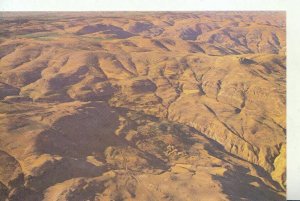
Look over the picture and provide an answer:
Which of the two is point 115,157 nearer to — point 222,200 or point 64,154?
point 64,154

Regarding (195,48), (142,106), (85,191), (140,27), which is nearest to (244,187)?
(142,106)

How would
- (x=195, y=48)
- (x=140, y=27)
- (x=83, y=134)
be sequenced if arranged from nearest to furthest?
(x=83, y=134) → (x=140, y=27) → (x=195, y=48)

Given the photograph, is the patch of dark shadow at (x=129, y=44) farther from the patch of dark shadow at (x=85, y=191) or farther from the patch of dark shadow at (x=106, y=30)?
the patch of dark shadow at (x=85, y=191)

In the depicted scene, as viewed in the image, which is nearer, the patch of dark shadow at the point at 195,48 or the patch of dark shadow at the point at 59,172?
the patch of dark shadow at the point at 59,172

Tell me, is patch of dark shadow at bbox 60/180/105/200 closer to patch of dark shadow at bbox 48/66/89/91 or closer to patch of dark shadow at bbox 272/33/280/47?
patch of dark shadow at bbox 48/66/89/91

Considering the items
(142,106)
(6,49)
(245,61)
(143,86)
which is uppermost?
(6,49)

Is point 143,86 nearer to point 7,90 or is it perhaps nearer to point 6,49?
point 7,90

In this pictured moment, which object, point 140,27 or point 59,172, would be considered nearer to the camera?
point 59,172

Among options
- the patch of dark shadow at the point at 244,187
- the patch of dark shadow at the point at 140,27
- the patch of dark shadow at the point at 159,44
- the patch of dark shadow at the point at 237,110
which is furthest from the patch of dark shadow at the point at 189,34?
the patch of dark shadow at the point at 244,187
